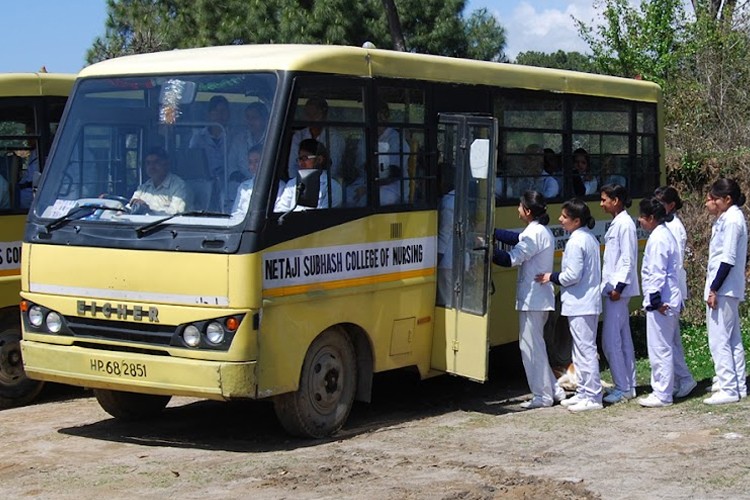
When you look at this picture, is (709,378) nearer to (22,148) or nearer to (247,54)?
(247,54)

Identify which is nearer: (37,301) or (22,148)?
(37,301)

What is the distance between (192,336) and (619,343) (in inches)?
163

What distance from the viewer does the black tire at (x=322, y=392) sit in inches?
374

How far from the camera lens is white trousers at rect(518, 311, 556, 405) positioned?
35.8 feet

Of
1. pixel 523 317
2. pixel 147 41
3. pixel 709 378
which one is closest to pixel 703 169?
pixel 709 378

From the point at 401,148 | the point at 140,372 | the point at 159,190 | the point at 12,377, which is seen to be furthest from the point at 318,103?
the point at 12,377

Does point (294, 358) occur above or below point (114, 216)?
below

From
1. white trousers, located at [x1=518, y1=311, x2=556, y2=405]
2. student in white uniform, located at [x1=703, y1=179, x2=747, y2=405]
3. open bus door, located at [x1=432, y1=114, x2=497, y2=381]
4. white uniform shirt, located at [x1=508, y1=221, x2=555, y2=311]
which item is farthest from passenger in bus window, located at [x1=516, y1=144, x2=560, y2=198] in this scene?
student in white uniform, located at [x1=703, y1=179, x2=747, y2=405]

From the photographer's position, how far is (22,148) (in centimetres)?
1146

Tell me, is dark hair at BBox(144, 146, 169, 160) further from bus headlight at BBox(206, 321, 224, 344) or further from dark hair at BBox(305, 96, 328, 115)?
bus headlight at BBox(206, 321, 224, 344)

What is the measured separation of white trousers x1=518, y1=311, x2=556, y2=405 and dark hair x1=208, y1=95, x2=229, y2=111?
3.38 metres

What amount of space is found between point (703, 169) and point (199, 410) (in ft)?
34.8

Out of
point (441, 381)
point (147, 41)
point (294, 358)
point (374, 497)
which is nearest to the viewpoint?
point (374, 497)

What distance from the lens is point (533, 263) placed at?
10820 mm
